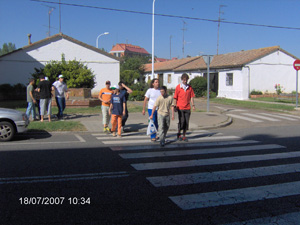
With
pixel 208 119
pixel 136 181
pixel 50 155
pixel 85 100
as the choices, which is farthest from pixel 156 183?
pixel 85 100

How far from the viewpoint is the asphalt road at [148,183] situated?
389cm

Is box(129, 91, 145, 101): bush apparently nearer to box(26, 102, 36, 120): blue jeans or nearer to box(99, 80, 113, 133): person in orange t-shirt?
box(26, 102, 36, 120): blue jeans

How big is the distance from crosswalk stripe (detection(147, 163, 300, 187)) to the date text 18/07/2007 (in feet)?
4.17

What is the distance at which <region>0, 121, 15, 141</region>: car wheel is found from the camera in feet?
27.8

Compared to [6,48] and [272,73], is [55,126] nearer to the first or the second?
[272,73]

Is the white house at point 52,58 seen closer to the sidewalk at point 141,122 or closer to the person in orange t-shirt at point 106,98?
the sidewalk at point 141,122

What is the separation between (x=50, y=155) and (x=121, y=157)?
1658 mm

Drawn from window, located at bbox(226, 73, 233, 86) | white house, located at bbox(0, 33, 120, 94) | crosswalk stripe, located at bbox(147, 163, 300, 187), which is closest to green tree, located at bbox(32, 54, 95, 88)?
white house, located at bbox(0, 33, 120, 94)

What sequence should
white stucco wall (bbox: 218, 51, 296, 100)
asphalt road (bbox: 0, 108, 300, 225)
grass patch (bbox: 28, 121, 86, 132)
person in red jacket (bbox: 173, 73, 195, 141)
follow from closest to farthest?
asphalt road (bbox: 0, 108, 300, 225) → person in red jacket (bbox: 173, 73, 195, 141) → grass patch (bbox: 28, 121, 86, 132) → white stucco wall (bbox: 218, 51, 296, 100)

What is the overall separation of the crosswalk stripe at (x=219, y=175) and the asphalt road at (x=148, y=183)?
2 centimetres

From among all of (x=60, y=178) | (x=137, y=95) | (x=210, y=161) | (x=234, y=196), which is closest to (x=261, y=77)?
(x=137, y=95)

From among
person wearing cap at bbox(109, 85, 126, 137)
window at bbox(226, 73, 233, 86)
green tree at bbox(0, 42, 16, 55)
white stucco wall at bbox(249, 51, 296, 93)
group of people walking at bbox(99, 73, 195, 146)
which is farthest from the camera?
green tree at bbox(0, 42, 16, 55)

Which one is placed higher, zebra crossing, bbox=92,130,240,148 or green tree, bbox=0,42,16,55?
green tree, bbox=0,42,16,55

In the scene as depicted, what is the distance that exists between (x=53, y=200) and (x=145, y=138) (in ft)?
17.5
